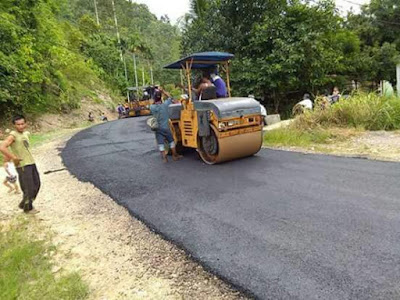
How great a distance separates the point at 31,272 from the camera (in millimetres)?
3512

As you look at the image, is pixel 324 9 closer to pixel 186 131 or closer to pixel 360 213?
pixel 186 131

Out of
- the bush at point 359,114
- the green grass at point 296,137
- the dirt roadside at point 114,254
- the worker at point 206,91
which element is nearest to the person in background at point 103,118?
the green grass at point 296,137

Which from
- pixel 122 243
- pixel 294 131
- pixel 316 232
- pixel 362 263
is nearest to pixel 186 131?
pixel 294 131

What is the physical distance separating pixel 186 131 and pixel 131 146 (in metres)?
3.54

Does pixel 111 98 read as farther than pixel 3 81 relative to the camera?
Yes

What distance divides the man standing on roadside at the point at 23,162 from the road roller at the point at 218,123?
3149 millimetres

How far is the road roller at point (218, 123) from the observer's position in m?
6.81

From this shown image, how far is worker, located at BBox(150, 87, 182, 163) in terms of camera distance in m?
8.02

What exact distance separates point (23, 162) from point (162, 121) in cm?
337

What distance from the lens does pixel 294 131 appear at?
32.1 ft

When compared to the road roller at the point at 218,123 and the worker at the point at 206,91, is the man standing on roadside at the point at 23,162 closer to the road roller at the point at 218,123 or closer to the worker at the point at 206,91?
the road roller at the point at 218,123

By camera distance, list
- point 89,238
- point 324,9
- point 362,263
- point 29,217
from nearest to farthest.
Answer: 1. point 362,263
2. point 89,238
3. point 29,217
4. point 324,9

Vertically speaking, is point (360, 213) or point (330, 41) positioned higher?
point (330, 41)

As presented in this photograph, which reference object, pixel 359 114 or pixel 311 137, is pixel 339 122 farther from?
pixel 311 137
